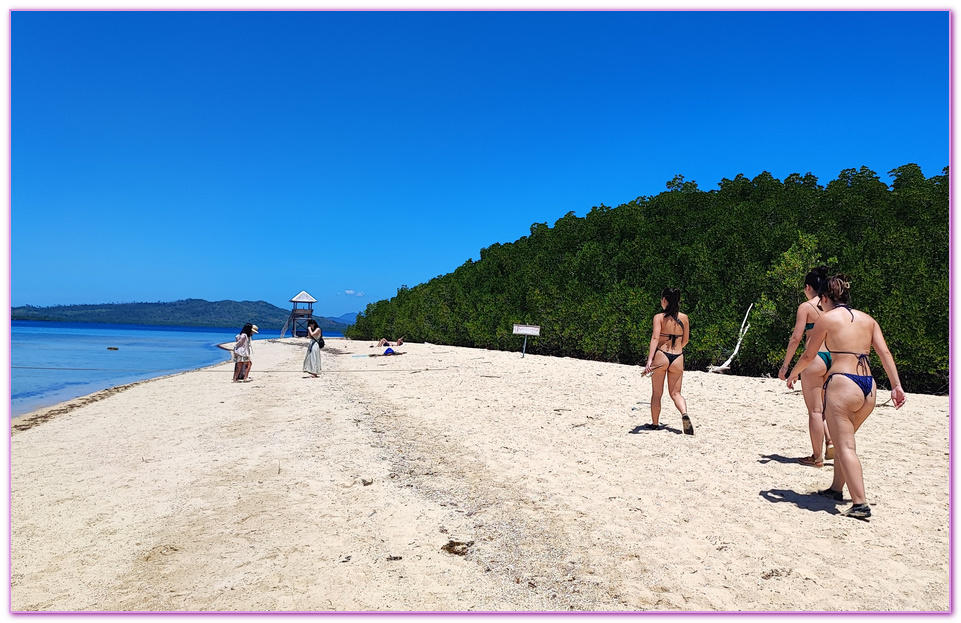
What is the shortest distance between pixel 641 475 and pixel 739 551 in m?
1.87

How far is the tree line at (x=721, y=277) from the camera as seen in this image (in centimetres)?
1483

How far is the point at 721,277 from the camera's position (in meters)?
24.3

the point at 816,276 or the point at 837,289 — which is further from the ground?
the point at 816,276

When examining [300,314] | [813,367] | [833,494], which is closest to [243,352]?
[813,367]

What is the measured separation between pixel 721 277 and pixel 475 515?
22.6 metres

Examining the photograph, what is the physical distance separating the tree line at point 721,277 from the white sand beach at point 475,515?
6.53 m

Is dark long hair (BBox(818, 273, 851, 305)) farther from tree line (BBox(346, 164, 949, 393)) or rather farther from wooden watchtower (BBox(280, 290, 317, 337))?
wooden watchtower (BBox(280, 290, 317, 337))

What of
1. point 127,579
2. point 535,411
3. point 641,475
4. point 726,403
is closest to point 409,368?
point 535,411

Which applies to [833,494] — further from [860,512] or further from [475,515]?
[475,515]

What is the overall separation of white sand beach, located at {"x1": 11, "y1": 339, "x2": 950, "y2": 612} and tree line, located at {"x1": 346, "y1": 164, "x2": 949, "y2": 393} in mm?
6526

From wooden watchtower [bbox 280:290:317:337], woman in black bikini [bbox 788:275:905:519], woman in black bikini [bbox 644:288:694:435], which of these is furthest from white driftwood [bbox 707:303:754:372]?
wooden watchtower [bbox 280:290:317:337]

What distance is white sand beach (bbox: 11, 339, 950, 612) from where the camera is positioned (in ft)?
11.0

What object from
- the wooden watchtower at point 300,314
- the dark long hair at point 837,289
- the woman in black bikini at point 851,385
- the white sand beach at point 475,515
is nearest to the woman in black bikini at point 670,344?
the white sand beach at point 475,515

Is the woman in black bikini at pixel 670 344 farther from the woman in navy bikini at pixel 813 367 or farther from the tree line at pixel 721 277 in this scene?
the tree line at pixel 721 277
